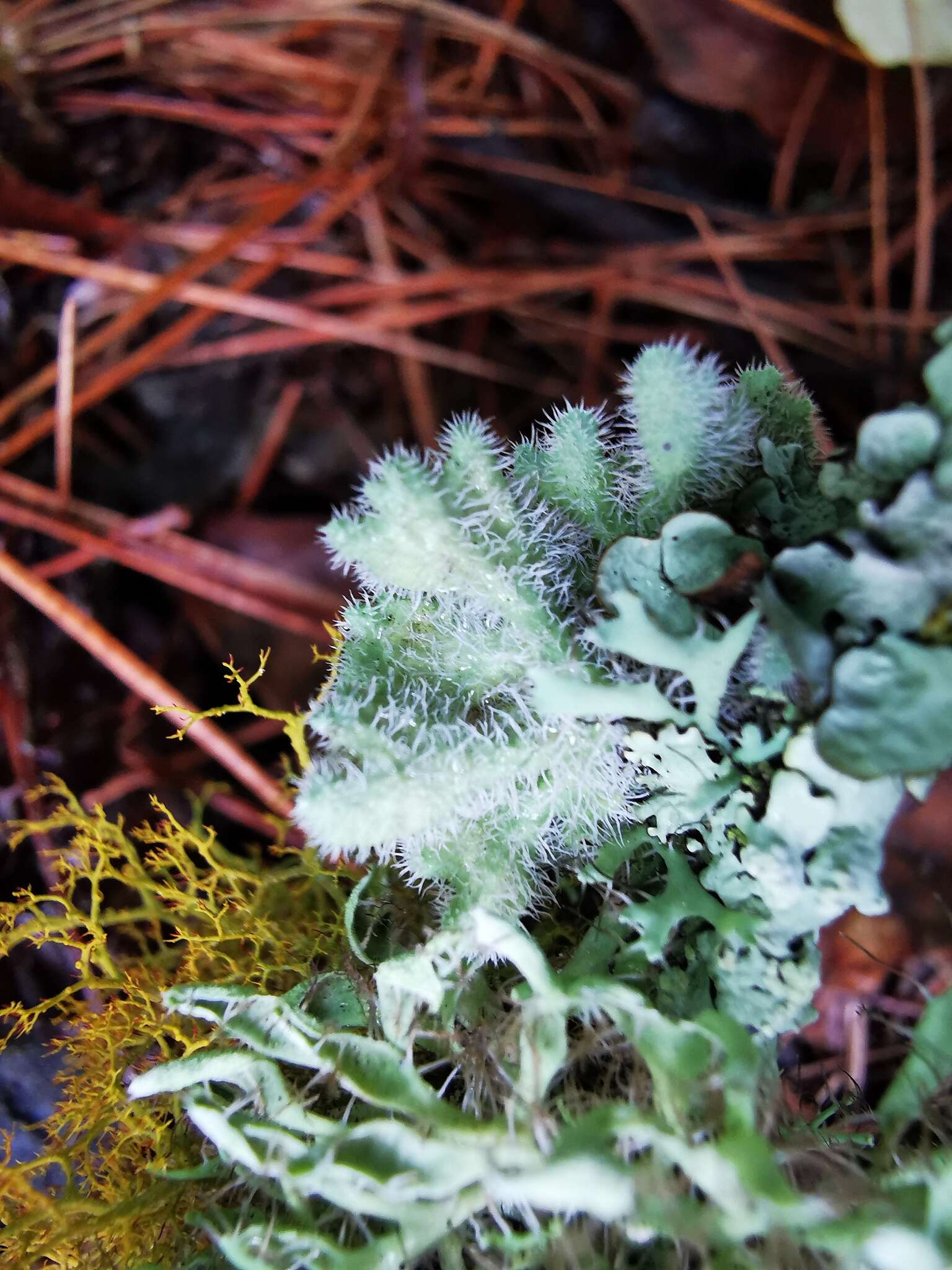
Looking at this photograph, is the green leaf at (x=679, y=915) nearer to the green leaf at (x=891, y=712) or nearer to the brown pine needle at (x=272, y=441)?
the green leaf at (x=891, y=712)

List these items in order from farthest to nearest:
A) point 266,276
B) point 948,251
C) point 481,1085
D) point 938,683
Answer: point 266,276 → point 948,251 → point 481,1085 → point 938,683

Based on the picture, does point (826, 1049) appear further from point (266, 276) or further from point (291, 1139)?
point (266, 276)

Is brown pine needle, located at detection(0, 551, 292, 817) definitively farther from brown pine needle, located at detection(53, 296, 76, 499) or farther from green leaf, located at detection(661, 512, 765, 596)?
green leaf, located at detection(661, 512, 765, 596)

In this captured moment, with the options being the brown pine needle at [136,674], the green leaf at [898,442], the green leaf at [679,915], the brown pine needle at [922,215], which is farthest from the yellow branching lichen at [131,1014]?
the brown pine needle at [922,215]

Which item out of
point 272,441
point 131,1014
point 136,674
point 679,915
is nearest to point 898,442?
point 679,915

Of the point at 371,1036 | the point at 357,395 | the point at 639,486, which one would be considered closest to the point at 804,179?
the point at 357,395

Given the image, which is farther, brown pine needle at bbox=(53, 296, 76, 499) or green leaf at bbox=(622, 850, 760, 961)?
brown pine needle at bbox=(53, 296, 76, 499)

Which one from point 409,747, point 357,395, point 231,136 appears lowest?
point 409,747

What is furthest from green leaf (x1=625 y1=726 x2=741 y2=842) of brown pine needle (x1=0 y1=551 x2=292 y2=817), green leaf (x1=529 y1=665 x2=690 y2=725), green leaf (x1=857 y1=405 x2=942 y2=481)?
brown pine needle (x1=0 y1=551 x2=292 y2=817)
